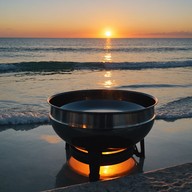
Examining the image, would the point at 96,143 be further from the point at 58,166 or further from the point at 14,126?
the point at 14,126

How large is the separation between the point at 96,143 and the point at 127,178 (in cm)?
34

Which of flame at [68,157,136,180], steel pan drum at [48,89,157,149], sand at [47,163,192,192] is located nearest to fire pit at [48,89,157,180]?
steel pan drum at [48,89,157,149]

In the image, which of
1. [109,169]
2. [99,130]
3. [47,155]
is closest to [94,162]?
[99,130]

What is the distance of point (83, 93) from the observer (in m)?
2.55

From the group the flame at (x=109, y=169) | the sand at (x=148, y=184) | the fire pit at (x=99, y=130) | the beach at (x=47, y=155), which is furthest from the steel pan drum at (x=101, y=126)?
the beach at (x=47, y=155)

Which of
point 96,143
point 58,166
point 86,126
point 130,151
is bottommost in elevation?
point 58,166

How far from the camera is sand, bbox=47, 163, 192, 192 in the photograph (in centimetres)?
158

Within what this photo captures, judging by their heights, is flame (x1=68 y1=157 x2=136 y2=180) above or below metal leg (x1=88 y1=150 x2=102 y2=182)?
below

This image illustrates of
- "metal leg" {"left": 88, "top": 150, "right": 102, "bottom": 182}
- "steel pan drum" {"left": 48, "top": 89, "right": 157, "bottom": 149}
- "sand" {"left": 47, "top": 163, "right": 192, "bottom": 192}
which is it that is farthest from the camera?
"metal leg" {"left": 88, "top": 150, "right": 102, "bottom": 182}

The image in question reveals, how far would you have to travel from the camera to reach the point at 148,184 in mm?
1650

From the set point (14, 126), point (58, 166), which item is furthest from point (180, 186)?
point (14, 126)

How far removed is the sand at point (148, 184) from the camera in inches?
62.2

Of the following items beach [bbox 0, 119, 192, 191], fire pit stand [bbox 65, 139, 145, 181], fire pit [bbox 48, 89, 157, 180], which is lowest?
beach [bbox 0, 119, 192, 191]

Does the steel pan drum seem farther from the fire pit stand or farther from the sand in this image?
the sand
